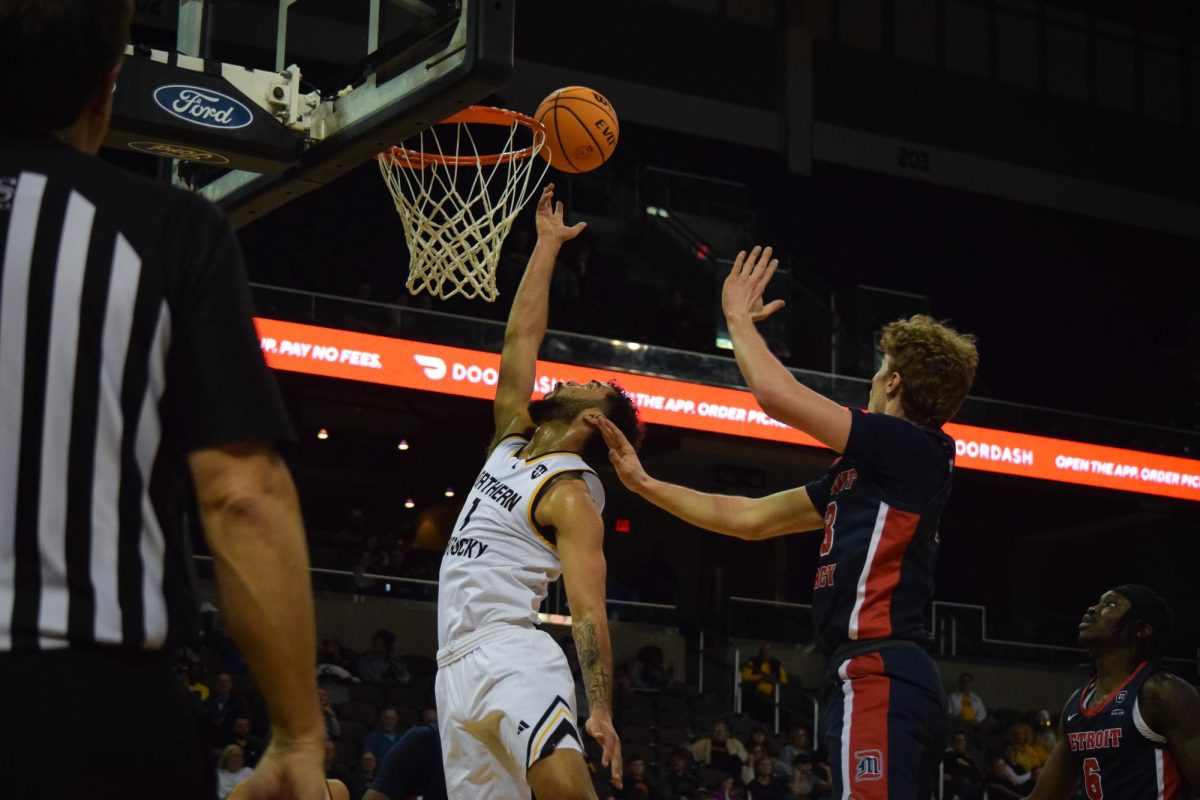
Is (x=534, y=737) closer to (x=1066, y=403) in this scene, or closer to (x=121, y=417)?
(x=121, y=417)

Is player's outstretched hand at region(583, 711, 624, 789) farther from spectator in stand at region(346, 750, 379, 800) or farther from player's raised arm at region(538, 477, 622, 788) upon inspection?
spectator in stand at region(346, 750, 379, 800)

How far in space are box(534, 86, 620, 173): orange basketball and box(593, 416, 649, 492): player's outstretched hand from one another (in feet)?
8.63

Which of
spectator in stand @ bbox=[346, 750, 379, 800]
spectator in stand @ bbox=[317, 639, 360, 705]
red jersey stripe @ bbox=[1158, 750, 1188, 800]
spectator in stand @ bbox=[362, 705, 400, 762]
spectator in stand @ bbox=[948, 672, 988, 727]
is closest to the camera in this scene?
red jersey stripe @ bbox=[1158, 750, 1188, 800]

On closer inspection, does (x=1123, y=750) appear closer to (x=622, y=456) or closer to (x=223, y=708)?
(x=622, y=456)

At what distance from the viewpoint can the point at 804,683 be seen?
17.6 m

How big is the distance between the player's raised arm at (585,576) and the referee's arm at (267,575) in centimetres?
282

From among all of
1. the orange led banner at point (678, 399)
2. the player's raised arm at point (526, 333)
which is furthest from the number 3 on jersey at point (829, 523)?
the orange led banner at point (678, 399)

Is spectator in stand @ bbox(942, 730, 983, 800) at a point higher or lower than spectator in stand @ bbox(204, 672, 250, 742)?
lower

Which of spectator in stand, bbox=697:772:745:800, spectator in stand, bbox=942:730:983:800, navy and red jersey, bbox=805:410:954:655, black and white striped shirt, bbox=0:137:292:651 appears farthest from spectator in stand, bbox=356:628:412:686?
black and white striped shirt, bbox=0:137:292:651

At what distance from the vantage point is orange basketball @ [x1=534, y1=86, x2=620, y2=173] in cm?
770

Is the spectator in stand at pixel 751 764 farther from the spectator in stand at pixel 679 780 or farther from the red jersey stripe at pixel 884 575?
the red jersey stripe at pixel 884 575

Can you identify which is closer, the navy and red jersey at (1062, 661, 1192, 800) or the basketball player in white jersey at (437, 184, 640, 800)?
the basketball player in white jersey at (437, 184, 640, 800)

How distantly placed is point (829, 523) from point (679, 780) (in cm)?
985

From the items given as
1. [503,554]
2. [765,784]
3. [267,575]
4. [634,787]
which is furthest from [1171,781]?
[765,784]
